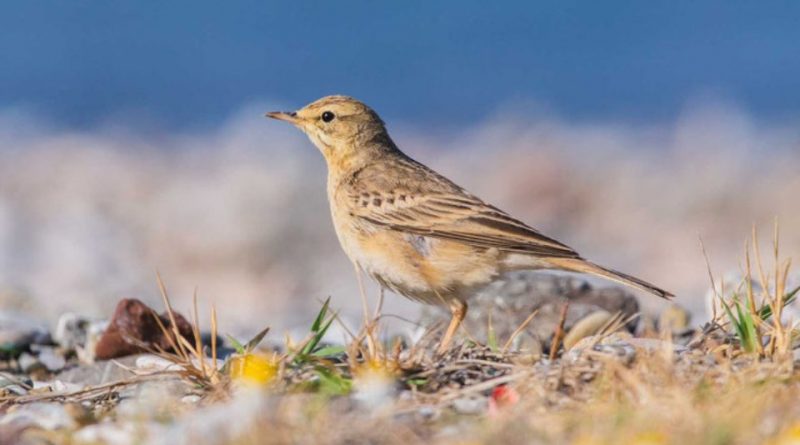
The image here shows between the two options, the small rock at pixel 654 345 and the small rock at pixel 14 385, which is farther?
the small rock at pixel 14 385

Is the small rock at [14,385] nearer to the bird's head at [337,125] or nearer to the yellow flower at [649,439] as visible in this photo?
the bird's head at [337,125]

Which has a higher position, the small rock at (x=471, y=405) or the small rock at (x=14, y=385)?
the small rock at (x=471, y=405)

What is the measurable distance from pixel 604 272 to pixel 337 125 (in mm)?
2163

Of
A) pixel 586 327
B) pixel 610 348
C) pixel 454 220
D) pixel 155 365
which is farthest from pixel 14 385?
pixel 586 327

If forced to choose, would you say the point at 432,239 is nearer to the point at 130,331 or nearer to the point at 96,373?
the point at 130,331

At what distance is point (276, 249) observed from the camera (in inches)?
564

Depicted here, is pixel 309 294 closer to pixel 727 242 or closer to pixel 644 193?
pixel 727 242

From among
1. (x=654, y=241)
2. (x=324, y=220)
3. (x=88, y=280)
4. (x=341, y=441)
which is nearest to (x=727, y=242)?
(x=654, y=241)

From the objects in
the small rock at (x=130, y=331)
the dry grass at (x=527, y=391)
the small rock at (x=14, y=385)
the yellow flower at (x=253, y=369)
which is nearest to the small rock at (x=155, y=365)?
the dry grass at (x=527, y=391)

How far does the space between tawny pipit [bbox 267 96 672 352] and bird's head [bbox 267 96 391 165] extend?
0.26 metres

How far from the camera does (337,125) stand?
26.2 feet

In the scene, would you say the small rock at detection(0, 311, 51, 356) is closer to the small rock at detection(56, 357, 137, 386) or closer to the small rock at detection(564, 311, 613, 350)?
the small rock at detection(56, 357, 137, 386)

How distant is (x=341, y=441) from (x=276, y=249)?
1082cm

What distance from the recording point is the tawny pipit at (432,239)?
6.88m
